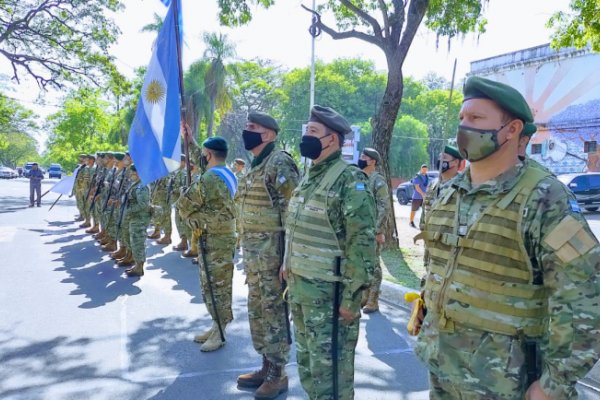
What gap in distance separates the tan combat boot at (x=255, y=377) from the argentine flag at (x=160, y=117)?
195 centimetres

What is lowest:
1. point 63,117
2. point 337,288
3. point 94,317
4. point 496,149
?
point 94,317

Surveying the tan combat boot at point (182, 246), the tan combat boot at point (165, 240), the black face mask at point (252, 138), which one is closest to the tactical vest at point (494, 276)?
the black face mask at point (252, 138)

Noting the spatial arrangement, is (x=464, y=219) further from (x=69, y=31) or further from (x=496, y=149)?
(x=69, y=31)

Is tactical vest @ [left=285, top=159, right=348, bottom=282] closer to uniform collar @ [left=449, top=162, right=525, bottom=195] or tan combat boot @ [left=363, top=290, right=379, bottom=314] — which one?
uniform collar @ [left=449, top=162, right=525, bottom=195]

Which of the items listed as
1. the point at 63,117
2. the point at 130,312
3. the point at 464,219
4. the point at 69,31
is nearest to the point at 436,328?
the point at 464,219

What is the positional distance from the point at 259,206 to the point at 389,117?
5.88 meters

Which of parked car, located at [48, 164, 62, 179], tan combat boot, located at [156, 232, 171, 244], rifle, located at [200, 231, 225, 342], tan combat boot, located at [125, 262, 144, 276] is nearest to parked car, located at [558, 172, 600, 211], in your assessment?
tan combat boot, located at [156, 232, 171, 244]

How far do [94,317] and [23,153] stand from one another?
335 ft

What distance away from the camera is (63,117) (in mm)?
48250

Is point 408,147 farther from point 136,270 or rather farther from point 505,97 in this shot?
point 505,97

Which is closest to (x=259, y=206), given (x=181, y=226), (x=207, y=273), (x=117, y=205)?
(x=207, y=273)

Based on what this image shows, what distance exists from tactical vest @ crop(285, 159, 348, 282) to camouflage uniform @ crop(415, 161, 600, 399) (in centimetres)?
79

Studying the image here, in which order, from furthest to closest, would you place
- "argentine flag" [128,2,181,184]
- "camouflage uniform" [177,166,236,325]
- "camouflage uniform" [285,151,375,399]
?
"argentine flag" [128,2,181,184]
"camouflage uniform" [177,166,236,325]
"camouflage uniform" [285,151,375,399]

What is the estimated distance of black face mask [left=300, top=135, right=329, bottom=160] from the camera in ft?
9.59
